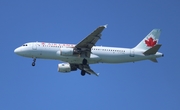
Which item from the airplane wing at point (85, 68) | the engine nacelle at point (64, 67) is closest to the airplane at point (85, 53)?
the airplane wing at point (85, 68)

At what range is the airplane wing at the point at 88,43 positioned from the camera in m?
56.6

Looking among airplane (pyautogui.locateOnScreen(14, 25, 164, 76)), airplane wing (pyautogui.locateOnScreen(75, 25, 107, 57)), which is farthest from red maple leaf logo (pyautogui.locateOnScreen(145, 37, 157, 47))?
airplane wing (pyautogui.locateOnScreen(75, 25, 107, 57))

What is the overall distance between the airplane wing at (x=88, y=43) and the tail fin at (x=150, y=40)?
892 centimetres

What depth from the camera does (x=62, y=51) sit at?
58.4 m

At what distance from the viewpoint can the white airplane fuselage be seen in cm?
5925

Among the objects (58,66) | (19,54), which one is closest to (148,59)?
(58,66)

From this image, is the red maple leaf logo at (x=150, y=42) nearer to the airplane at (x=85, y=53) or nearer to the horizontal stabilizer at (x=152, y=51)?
the airplane at (x=85, y=53)

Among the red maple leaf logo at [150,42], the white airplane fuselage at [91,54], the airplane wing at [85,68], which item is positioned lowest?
the airplane wing at [85,68]

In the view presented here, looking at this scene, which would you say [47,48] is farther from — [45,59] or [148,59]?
[148,59]

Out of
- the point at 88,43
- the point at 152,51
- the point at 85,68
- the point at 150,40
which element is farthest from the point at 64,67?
the point at 150,40

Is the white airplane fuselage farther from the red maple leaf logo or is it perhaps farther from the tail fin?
the red maple leaf logo

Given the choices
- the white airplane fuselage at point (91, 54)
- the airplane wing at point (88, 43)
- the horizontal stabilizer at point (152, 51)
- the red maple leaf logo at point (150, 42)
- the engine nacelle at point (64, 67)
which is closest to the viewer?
the airplane wing at point (88, 43)

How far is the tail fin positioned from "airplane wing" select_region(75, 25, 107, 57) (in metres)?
8.92

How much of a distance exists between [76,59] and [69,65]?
196 inches
